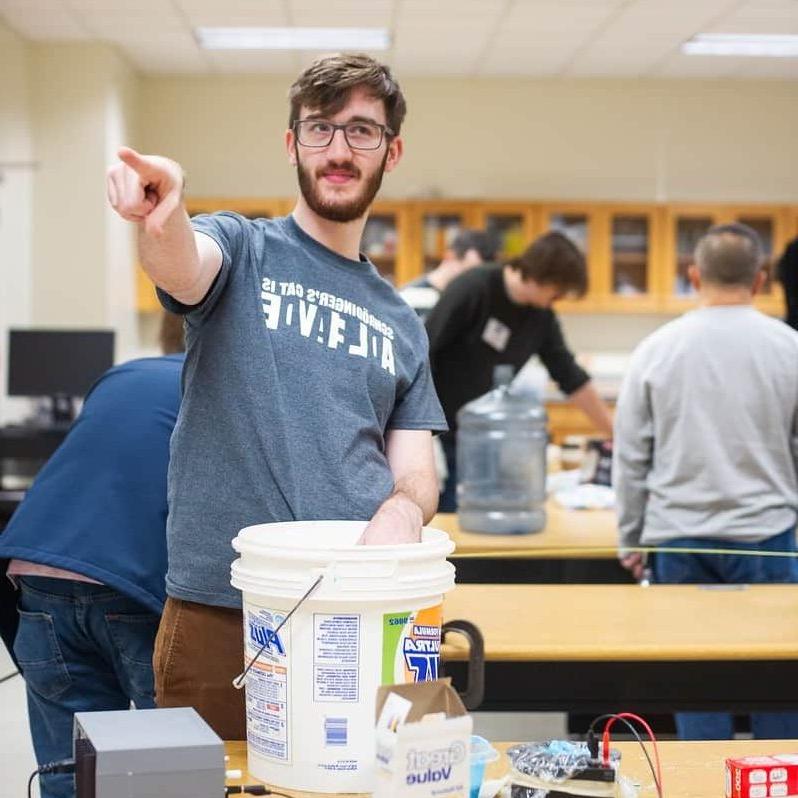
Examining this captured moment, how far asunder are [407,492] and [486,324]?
93.9 inches

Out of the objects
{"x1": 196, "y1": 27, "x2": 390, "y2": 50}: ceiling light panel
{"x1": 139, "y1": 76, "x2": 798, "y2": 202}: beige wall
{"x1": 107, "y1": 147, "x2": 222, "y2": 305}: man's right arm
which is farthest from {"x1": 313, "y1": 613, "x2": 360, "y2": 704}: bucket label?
{"x1": 139, "y1": 76, "x2": 798, "y2": 202}: beige wall

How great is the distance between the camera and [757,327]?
9.51 feet

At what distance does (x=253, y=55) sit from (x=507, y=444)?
13.5 ft

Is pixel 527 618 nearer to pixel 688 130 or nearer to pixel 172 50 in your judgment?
pixel 172 50

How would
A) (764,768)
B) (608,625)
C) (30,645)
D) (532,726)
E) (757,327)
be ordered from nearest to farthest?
(764,768)
(30,645)
(608,625)
(757,327)
(532,726)

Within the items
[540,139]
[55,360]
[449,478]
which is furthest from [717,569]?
[540,139]

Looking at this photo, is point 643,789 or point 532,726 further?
Answer: point 532,726

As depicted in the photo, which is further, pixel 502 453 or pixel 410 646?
pixel 502 453

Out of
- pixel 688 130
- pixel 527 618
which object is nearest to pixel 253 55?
pixel 688 130

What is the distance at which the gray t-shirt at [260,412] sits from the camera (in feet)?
4.90

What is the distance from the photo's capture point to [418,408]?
170 centimetres

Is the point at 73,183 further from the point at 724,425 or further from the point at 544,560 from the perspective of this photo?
the point at 724,425

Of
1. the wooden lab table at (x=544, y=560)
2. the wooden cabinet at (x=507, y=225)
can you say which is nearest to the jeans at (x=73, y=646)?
the wooden lab table at (x=544, y=560)

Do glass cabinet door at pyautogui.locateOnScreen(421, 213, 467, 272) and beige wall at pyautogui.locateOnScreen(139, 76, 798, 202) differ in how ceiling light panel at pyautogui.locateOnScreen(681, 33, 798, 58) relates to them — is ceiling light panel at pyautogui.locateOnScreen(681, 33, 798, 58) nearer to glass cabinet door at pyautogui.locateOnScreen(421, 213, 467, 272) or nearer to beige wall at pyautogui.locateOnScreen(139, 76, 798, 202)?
beige wall at pyautogui.locateOnScreen(139, 76, 798, 202)
